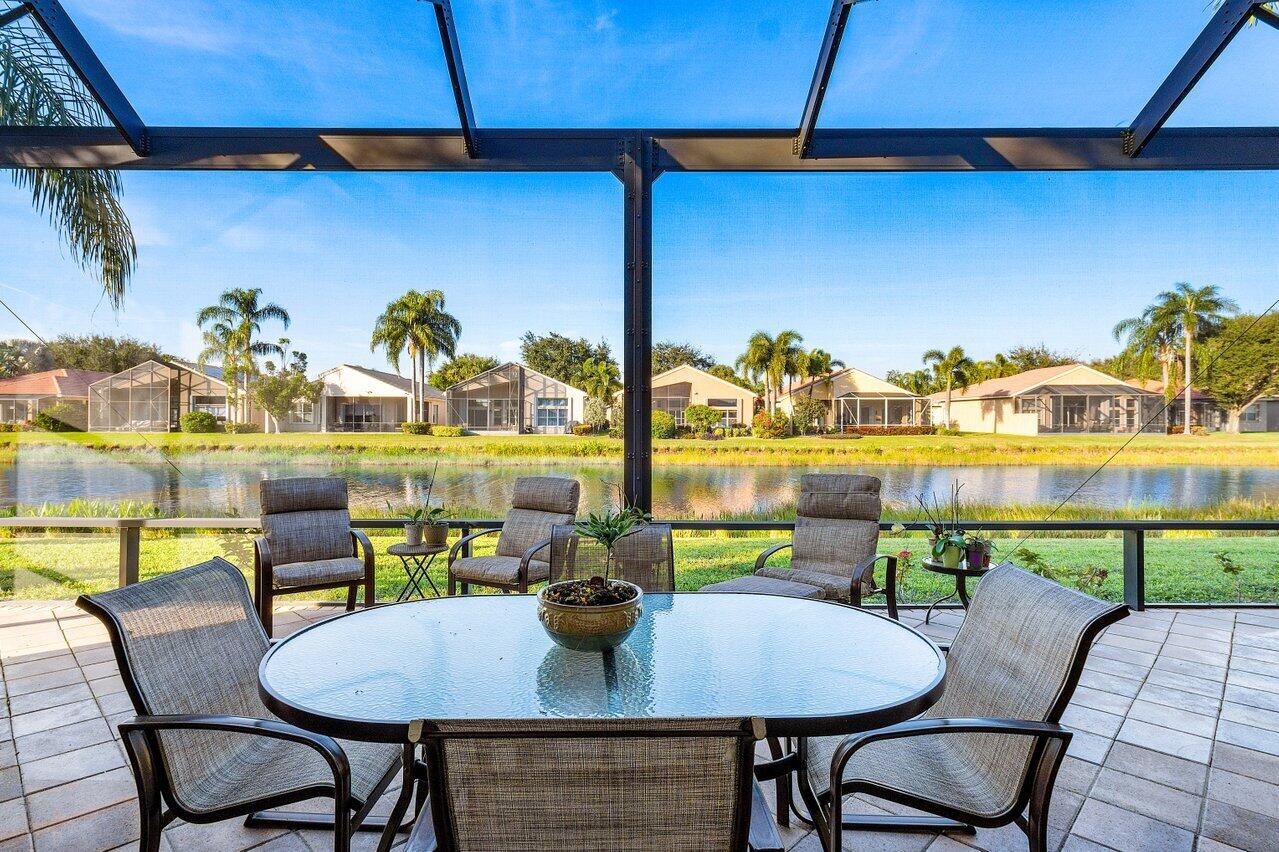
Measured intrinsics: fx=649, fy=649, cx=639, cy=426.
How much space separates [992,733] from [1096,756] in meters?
1.41

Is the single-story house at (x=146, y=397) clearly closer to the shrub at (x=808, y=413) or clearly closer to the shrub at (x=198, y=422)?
the shrub at (x=198, y=422)

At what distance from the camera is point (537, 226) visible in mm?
4527

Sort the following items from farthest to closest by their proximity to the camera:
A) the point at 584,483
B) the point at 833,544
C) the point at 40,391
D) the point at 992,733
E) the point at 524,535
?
the point at 584,483, the point at 40,391, the point at 524,535, the point at 833,544, the point at 992,733

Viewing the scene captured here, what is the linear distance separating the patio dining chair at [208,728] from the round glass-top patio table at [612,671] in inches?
4.8

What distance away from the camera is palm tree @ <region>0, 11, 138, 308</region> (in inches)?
146

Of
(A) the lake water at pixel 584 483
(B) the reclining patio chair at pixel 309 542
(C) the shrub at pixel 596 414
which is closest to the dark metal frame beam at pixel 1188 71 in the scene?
(A) the lake water at pixel 584 483

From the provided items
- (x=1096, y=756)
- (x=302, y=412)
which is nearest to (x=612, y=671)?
(x=1096, y=756)

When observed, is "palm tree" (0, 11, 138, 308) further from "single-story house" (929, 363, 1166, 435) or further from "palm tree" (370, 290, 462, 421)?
"single-story house" (929, 363, 1166, 435)

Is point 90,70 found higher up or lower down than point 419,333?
higher up

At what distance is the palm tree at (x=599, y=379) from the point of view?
173 inches

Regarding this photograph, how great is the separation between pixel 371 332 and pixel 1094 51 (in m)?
4.88

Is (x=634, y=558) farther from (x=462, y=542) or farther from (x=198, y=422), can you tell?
(x=198, y=422)

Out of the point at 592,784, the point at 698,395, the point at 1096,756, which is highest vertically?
the point at 698,395

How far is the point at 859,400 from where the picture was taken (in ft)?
15.8
